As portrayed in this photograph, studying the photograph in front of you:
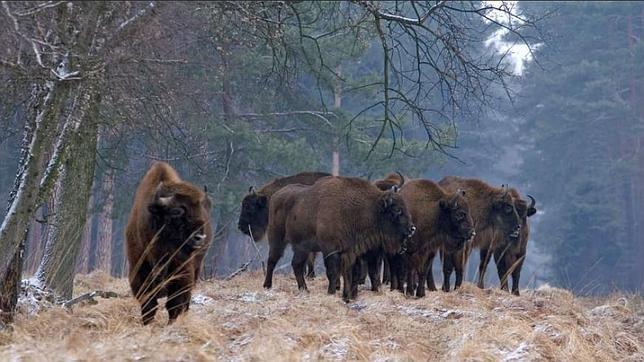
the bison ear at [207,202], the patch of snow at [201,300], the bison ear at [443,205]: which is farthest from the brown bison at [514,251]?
the bison ear at [207,202]

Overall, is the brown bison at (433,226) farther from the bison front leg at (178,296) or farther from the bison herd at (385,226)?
the bison front leg at (178,296)

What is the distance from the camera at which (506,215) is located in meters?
17.3

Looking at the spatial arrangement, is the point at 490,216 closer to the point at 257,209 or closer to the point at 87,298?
the point at 257,209

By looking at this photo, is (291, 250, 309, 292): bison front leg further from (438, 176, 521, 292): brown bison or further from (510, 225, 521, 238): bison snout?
(510, 225, 521, 238): bison snout

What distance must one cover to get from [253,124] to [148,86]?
22.6 metres

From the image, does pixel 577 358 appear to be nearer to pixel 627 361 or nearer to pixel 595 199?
pixel 627 361

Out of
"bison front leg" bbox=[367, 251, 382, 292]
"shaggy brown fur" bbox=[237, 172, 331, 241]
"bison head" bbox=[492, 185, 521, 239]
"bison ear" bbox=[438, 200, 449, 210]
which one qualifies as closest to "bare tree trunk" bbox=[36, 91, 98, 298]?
"bison front leg" bbox=[367, 251, 382, 292]

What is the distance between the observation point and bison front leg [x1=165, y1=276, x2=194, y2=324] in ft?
32.7

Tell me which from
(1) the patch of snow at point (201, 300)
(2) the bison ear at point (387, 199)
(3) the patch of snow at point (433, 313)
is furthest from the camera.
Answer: (2) the bison ear at point (387, 199)

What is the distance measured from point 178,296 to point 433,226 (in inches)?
247

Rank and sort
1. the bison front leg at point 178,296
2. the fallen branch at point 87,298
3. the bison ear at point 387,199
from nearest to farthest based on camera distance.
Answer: the bison front leg at point 178,296 < the fallen branch at point 87,298 < the bison ear at point 387,199

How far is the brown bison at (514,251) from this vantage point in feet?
57.1

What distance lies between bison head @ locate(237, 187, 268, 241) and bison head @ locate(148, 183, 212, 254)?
7782mm

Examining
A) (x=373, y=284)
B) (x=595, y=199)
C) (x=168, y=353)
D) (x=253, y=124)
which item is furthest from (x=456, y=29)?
(x=595, y=199)
